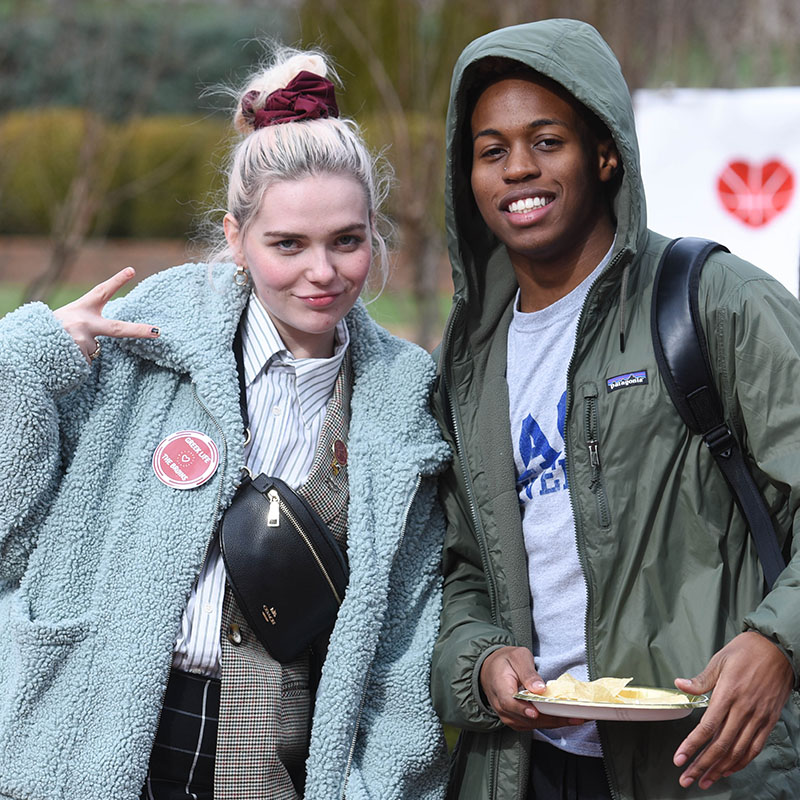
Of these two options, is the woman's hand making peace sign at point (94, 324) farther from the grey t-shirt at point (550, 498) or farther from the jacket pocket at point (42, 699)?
the grey t-shirt at point (550, 498)

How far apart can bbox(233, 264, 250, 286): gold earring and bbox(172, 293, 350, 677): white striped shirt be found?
4cm

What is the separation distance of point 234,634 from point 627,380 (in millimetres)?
967

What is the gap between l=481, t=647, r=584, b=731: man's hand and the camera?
2.32 metres

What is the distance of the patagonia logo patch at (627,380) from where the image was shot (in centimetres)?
240

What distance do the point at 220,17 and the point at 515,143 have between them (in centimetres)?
2048

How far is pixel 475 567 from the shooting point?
2750 millimetres

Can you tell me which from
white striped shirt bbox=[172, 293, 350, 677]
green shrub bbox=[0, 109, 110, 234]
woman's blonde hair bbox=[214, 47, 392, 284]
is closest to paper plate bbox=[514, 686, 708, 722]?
white striped shirt bbox=[172, 293, 350, 677]

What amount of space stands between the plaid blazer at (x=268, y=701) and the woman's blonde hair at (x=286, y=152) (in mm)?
558

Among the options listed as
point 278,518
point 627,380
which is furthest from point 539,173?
point 278,518

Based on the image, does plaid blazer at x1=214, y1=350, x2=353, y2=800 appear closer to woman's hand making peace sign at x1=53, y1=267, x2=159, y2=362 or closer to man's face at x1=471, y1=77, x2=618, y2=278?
woman's hand making peace sign at x1=53, y1=267, x2=159, y2=362

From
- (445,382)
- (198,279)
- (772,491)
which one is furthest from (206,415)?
(772,491)

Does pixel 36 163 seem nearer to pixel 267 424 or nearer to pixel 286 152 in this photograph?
pixel 286 152

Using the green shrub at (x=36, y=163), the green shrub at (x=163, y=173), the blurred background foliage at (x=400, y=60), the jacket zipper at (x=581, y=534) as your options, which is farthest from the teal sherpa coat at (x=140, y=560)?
Answer: the green shrub at (x=163, y=173)

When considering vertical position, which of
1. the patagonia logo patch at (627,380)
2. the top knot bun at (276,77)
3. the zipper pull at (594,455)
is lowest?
the zipper pull at (594,455)
